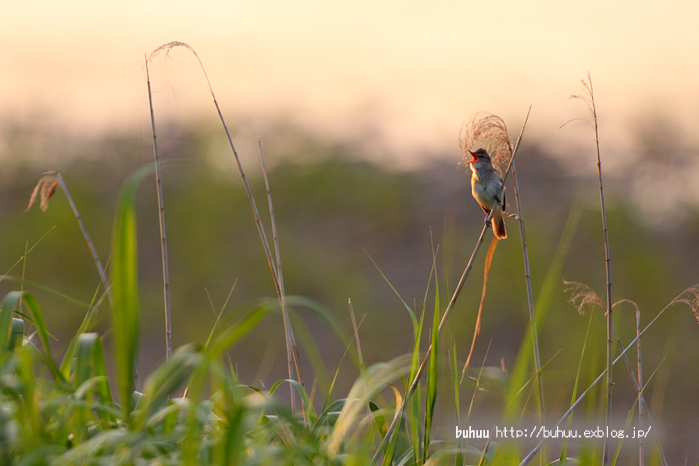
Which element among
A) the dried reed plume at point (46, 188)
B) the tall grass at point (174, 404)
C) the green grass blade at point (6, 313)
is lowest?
the tall grass at point (174, 404)

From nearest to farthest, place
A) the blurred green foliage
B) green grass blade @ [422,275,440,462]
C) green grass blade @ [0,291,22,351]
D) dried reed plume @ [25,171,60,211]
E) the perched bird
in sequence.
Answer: green grass blade @ [0,291,22,351], green grass blade @ [422,275,440,462], dried reed plume @ [25,171,60,211], the perched bird, the blurred green foliage

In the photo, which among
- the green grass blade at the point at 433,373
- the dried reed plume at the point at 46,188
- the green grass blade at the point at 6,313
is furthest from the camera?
the dried reed plume at the point at 46,188

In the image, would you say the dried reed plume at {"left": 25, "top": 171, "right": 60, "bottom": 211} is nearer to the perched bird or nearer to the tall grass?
the tall grass

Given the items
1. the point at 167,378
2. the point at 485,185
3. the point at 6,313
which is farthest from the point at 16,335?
the point at 485,185

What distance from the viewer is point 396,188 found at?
1075cm

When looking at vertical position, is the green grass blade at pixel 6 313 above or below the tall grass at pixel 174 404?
above

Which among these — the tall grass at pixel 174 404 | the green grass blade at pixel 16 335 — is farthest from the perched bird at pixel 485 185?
the green grass blade at pixel 16 335

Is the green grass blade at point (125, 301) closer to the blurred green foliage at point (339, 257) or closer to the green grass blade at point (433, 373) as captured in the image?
the green grass blade at point (433, 373)

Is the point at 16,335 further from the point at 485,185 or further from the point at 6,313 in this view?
the point at 485,185

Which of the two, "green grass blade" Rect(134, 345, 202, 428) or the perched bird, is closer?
→ "green grass blade" Rect(134, 345, 202, 428)

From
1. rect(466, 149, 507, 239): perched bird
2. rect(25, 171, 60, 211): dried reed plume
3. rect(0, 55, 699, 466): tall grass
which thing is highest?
rect(466, 149, 507, 239): perched bird

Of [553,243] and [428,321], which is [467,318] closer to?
[428,321]

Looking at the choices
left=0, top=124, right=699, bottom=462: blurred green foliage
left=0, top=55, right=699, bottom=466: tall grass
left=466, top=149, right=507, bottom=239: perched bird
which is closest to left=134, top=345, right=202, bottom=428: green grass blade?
left=0, top=55, right=699, bottom=466: tall grass

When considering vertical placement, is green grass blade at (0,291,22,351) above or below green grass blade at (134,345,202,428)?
above
